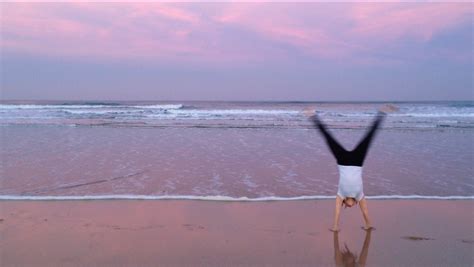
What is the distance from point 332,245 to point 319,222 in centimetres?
87

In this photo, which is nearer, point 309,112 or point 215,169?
point 309,112

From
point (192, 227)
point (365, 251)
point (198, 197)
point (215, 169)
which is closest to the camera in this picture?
point (365, 251)

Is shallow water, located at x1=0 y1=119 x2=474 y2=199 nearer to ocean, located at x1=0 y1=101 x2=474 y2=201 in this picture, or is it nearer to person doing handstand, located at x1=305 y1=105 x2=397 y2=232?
→ ocean, located at x1=0 y1=101 x2=474 y2=201

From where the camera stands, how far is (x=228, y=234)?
5699 millimetres

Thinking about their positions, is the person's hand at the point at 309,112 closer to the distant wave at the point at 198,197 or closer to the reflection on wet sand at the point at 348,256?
the reflection on wet sand at the point at 348,256

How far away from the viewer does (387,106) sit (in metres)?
5.66

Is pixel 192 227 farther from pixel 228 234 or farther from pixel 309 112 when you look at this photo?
pixel 309 112

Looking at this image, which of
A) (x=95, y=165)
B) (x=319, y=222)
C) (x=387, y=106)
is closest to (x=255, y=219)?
(x=319, y=222)

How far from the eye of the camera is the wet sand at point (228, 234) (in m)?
4.94

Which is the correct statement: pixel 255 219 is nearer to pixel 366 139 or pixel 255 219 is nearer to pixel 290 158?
pixel 366 139

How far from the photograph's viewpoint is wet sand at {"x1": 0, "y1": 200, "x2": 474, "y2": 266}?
16.2ft

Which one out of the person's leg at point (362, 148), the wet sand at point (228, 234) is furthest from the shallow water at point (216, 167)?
the person's leg at point (362, 148)

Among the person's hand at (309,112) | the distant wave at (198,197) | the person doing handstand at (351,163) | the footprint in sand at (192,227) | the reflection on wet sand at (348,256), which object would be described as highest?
the person's hand at (309,112)

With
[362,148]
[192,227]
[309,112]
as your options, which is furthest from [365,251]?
[192,227]
